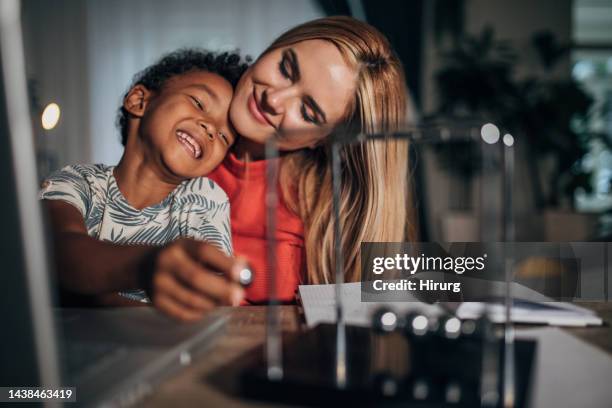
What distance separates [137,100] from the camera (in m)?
1.06

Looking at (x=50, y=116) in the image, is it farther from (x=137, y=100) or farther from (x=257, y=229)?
(x=257, y=229)

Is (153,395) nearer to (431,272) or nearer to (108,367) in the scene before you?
(108,367)

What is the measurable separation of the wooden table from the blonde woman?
0.30 meters

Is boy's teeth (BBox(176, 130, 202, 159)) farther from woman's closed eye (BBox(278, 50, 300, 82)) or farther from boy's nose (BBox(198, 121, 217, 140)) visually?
woman's closed eye (BBox(278, 50, 300, 82))

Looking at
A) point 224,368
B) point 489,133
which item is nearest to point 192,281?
point 224,368

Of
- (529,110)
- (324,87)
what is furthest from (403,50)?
(529,110)

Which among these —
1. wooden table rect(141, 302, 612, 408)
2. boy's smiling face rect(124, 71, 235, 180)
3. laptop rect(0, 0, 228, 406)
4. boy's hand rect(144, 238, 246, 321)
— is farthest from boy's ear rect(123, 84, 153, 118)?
laptop rect(0, 0, 228, 406)

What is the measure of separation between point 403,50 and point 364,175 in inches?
13.7

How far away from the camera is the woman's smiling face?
107 centimetres

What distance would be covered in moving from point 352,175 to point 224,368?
657mm

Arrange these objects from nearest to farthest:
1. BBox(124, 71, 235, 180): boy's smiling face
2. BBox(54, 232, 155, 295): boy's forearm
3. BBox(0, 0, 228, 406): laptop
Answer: BBox(0, 0, 228, 406): laptop
BBox(54, 232, 155, 295): boy's forearm
BBox(124, 71, 235, 180): boy's smiling face

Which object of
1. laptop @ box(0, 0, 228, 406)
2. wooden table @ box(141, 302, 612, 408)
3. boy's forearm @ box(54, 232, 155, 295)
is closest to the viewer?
laptop @ box(0, 0, 228, 406)

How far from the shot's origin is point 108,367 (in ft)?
1.77

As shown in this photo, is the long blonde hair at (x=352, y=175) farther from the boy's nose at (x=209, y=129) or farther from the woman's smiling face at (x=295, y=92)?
the boy's nose at (x=209, y=129)
